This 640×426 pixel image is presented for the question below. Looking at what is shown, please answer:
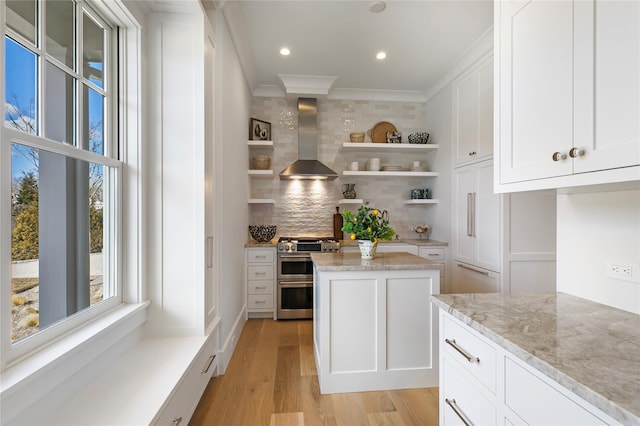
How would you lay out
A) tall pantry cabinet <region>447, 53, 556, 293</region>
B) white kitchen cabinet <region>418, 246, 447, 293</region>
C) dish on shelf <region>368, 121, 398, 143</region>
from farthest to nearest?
dish on shelf <region>368, 121, 398, 143</region> → white kitchen cabinet <region>418, 246, 447, 293</region> → tall pantry cabinet <region>447, 53, 556, 293</region>

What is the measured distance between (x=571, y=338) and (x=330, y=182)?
3.54m

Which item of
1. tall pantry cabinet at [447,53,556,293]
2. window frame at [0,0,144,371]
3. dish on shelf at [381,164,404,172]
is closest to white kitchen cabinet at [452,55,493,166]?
tall pantry cabinet at [447,53,556,293]

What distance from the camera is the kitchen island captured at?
1991mm

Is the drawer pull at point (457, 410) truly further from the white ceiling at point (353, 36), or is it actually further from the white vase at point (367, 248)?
the white ceiling at point (353, 36)

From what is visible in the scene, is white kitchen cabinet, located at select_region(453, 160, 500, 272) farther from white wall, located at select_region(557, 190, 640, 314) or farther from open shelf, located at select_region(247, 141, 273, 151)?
open shelf, located at select_region(247, 141, 273, 151)

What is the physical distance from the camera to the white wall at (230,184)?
2.24 meters

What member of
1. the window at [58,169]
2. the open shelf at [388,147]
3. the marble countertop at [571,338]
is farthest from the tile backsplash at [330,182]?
the marble countertop at [571,338]

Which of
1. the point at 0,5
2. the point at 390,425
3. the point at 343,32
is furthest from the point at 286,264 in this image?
the point at 0,5

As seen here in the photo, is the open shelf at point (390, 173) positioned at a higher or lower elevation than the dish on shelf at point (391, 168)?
lower

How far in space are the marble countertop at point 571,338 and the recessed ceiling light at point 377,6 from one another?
96.1 inches

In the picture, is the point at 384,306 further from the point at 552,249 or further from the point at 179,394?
the point at 552,249

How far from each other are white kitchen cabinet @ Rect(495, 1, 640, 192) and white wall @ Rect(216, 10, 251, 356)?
6.40ft

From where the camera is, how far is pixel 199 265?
1.82m

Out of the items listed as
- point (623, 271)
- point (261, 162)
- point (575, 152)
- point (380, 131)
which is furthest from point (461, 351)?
point (380, 131)
